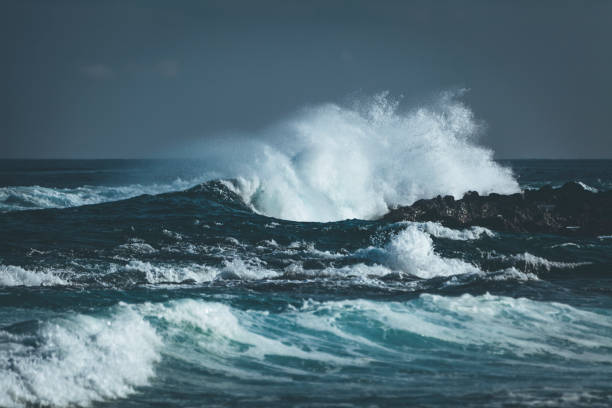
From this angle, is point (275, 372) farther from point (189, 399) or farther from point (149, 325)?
point (149, 325)

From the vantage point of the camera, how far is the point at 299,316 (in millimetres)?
11133

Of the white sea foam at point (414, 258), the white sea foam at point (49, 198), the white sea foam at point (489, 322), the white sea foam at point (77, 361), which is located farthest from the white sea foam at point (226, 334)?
the white sea foam at point (49, 198)

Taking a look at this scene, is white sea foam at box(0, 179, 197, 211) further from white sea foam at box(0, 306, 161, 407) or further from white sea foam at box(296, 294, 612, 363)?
white sea foam at box(0, 306, 161, 407)

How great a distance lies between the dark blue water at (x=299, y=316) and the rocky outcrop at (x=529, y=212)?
181 cm

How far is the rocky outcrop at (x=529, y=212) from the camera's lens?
71.4ft

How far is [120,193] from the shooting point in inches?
1581

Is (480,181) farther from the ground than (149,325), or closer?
farther from the ground

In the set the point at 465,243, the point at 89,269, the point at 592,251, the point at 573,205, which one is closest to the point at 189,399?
the point at 89,269

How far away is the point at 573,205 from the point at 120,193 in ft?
84.1

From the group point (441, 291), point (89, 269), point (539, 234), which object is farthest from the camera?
point (539, 234)

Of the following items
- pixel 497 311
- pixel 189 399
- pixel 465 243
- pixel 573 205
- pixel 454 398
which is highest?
pixel 573 205

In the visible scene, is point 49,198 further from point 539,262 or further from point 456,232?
point 539,262

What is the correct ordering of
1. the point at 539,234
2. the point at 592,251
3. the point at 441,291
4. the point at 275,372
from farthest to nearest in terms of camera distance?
the point at 539,234, the point at 592,251, the point at 441,291, the point at 275,372

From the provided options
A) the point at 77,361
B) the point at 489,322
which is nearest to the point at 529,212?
the point at 489,322
